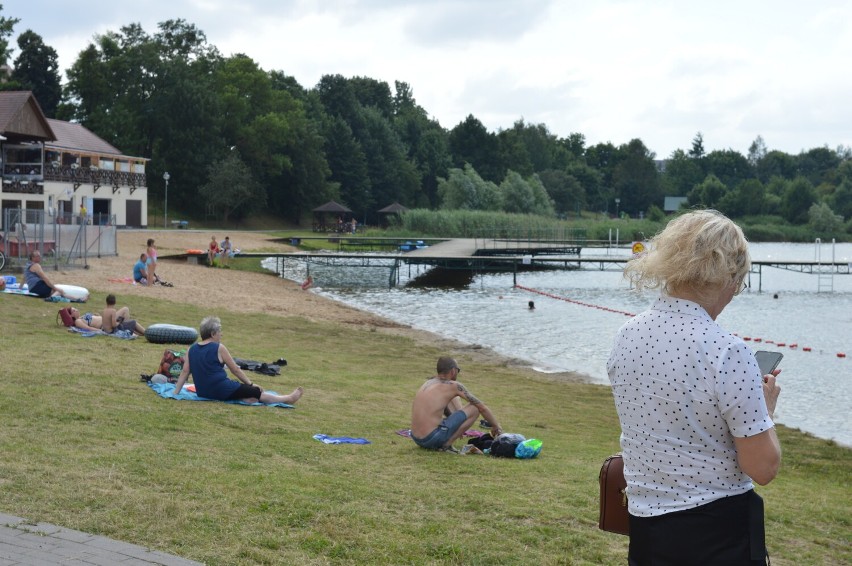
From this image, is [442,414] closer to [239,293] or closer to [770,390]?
[770,390]

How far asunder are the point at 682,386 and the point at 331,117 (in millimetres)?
99074

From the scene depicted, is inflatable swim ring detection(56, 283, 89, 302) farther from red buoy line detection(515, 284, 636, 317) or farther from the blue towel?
red buoy line detection(515, 284, 636, 317)

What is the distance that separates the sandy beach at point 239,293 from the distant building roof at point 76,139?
20.4 metres

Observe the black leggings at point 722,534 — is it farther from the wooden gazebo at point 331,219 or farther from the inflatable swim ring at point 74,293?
the wooden gazebo at point 331,219

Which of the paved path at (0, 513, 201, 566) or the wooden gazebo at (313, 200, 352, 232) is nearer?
the paved path at (0, 513, 201, 566)

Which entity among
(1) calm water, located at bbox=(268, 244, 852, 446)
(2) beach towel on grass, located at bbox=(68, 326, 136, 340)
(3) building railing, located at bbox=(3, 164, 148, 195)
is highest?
(3) building railing, located at bbox=(3, 164, 148, 195)

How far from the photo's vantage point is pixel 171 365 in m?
12.6

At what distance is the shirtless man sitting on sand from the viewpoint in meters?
9.62

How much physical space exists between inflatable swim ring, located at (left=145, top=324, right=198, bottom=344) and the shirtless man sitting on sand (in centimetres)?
835

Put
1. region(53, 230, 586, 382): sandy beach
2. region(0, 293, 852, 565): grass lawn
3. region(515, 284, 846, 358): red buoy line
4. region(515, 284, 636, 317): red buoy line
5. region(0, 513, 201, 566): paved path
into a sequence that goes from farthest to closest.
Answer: region(515, 284, 636, 317): red buoy line < region(515, 284, 846, 358): red buoy line < region(53, 230, 586, 382): sandy beach < region(0, 293, 852, 565): grass lawn < region(0, 513, 201, 566): paved path

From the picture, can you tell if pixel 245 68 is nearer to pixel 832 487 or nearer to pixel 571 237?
pixel 571 237

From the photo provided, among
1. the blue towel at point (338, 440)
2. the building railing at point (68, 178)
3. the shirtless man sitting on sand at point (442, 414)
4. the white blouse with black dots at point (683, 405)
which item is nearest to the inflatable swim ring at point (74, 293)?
the blue towel at point (338, 440)

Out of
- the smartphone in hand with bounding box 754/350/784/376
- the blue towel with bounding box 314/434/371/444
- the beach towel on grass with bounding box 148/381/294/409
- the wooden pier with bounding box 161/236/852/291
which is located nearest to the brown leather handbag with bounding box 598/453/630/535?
the smartphone in hand with bounding box 754/350/784/376

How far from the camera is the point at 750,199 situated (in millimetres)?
125250
